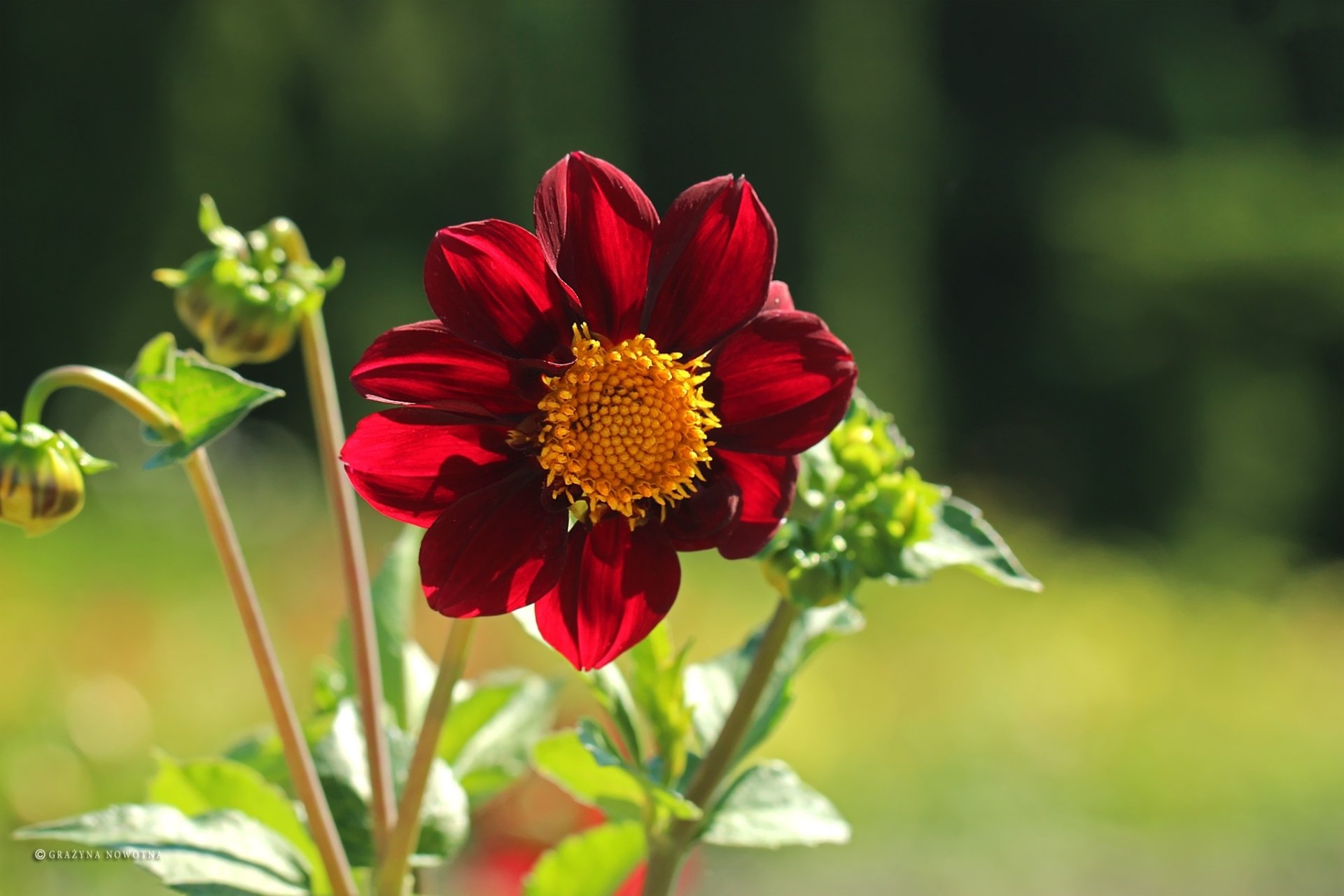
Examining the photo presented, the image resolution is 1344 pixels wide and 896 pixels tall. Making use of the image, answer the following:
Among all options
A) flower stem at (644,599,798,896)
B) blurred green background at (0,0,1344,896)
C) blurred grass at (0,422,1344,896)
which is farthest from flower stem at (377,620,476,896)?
blurred green background at (0,0,1344,896)

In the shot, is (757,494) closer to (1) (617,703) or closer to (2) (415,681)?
(1) (617,703)

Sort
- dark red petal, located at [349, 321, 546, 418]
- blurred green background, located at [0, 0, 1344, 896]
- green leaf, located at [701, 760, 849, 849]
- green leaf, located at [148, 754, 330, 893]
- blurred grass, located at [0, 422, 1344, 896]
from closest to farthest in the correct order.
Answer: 1. dark red petal, located at [349, 321, 546, 418]
2. green leaf, located at [701, 760, 849, 849]
3. green leaf, located at [148, 754, 330, 893]
4. blurred grass, located at [0, 422, 1344, 896]
5. blurred green background, located at [0, 0, 1344, 896]

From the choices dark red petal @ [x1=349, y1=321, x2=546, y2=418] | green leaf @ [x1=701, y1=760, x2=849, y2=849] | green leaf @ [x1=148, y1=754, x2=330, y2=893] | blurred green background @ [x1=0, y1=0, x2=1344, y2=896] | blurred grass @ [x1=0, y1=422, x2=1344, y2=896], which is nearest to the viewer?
dark red petal @ [x1=349, y1=321, x2=546, y2=418]

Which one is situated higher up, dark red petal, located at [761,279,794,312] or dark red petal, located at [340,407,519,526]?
dark red petal, located at [761,279,794,312]

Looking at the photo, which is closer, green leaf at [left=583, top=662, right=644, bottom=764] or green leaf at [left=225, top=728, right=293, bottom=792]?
green leaf at [left=583, top=662, right=644, bottom=764]

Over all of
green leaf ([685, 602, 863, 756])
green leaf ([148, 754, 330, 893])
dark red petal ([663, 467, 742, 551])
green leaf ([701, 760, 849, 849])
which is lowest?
green leaf ([148, 754, 330, 893])

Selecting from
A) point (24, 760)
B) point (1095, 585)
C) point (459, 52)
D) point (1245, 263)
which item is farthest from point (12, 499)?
point (1245, 263)

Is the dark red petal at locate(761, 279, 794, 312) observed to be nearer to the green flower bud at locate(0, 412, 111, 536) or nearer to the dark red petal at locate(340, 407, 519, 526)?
the dark red petal at locate(340, 407, 519, 526)

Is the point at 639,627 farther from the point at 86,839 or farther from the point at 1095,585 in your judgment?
the point at 1095,585

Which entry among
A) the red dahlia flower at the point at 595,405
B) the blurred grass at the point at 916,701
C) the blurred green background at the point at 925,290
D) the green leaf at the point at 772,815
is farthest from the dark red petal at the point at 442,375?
the blurred green background at the point at 925,290
